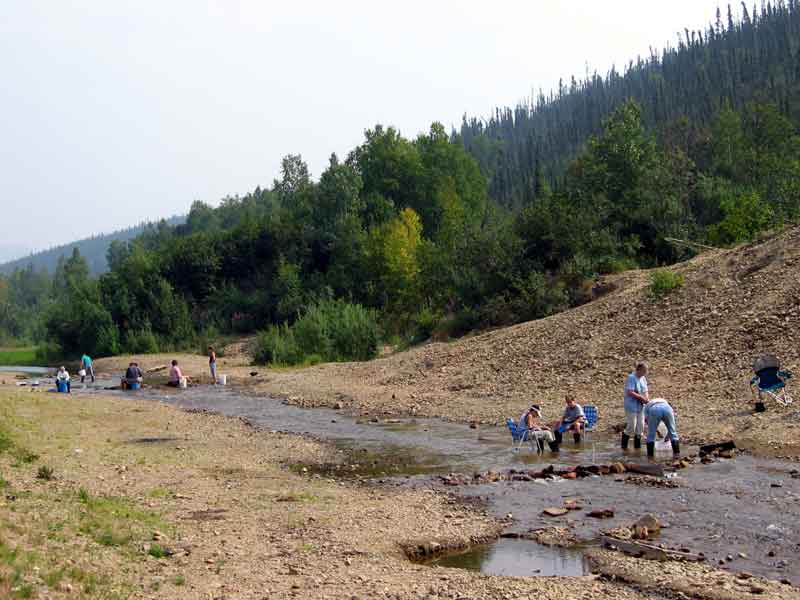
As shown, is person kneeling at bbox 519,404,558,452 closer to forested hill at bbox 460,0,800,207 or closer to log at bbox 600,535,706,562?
log at bbox 600,535,706,562

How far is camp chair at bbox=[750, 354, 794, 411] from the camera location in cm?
1759

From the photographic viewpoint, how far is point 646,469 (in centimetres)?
1490

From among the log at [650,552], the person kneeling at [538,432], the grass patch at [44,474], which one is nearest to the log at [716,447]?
the person kneeling at [538,432]

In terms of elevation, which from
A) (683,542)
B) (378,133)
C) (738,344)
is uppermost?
(378,133)

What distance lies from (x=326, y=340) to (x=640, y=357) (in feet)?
72.0

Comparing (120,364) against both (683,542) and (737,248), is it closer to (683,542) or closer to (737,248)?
(737,248)

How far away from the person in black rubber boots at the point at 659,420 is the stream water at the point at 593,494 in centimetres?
47

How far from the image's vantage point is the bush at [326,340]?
42.7 meters

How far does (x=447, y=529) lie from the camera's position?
38.4 ft

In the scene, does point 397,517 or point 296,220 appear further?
point 296,220

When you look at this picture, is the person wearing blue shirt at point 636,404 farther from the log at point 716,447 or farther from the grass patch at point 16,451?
the grass patch at point 16,451

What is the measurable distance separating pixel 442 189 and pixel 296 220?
1390 cm

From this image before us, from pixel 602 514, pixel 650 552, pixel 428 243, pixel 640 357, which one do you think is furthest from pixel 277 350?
pixel 650 552

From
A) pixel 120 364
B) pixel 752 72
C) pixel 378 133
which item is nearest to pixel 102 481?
pixel 120 364
